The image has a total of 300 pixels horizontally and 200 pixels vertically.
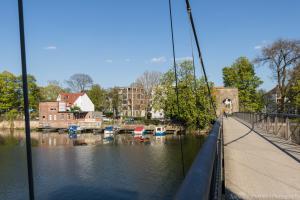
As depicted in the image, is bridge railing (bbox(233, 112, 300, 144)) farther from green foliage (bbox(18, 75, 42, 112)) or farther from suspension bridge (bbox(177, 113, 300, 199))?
green foliage (bbox(18, 75, 42, 112))

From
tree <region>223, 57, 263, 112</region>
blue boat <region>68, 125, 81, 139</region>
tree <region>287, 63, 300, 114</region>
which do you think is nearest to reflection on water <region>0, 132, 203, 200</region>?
tree <region>287, 63, 300, 114</region>

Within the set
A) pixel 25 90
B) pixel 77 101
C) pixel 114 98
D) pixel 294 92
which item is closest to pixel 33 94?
pixel 77 101

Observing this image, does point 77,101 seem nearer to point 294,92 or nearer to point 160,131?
point 160,131

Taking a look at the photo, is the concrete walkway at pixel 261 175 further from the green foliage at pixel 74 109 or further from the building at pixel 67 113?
the green foliage at pixel 74 109

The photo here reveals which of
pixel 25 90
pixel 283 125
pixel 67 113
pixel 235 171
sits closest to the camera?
pixel 25 90

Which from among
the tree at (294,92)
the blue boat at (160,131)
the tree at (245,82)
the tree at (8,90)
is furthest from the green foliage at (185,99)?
the tree at (8,90)

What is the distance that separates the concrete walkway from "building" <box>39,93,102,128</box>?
5501cm

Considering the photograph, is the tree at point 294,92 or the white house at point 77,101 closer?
the tree at point 294,92

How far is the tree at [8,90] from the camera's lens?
59.2 meters

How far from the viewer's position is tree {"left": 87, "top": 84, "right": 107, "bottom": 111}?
70.5m

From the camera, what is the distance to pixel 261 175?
4320 millimetres

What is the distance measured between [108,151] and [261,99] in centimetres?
2957

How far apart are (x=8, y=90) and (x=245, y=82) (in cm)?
4124

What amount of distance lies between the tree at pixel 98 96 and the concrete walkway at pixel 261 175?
65.3 metres
